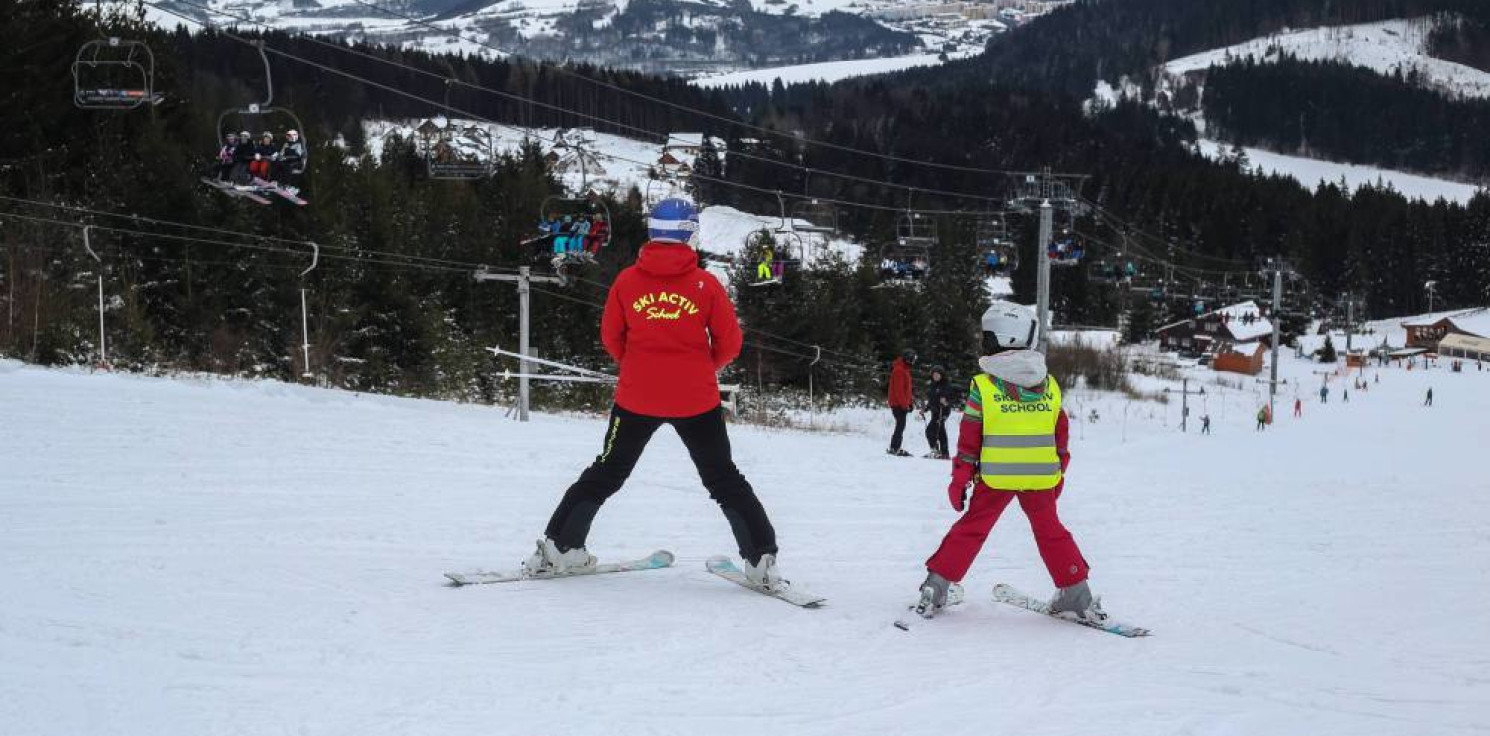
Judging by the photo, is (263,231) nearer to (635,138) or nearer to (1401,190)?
(635,138)

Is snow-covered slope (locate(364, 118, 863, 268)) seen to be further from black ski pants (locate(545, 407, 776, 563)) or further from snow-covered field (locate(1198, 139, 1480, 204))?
snow-covered field (locate(1198, 139, 1480, 204))

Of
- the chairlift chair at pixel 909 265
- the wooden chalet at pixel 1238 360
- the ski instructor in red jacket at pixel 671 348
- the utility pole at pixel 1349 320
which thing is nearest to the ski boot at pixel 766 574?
the ski instructor in red jacket at pixel 671 348

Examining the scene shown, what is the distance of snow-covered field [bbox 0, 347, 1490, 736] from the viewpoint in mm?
3781

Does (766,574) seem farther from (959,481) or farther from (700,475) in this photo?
(959,481)

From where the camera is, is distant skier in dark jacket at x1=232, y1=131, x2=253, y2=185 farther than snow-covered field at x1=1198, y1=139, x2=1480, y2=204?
No

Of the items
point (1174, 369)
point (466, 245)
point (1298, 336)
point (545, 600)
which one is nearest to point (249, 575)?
point (545, 600)

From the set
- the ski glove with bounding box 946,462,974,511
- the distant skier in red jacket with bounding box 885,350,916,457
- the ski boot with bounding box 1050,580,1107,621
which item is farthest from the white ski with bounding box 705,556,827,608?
the distant skier in red jacket with bounding box 885,350,916,457

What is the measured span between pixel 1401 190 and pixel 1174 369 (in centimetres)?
12330

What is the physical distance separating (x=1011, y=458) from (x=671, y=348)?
161 cm

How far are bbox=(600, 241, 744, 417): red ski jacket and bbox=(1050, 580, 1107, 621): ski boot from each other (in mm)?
1877

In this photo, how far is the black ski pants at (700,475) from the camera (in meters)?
5.23

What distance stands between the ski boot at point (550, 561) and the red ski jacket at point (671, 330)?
863mm

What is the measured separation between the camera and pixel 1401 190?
559 ft

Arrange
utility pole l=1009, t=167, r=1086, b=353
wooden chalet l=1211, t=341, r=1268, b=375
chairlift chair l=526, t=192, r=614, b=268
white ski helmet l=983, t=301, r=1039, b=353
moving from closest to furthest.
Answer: white ski helmet l=983, t=301, r=1039, b=353 → chairlift chair l=526, t=192, r=614, b=268 → utility pole l=1009, t=167, r=1086, b=353 → wooden chalet l=1211, t=341, r=1268, b=375
